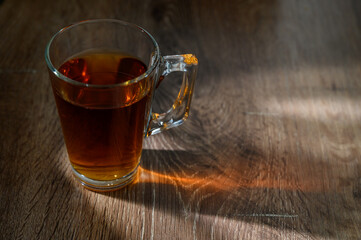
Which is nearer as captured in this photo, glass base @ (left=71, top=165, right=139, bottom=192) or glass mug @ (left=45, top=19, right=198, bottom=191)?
glass mug @ (left=45, top=19, right=198, bottom=191)

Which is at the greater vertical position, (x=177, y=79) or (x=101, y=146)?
(x=101, y=146)

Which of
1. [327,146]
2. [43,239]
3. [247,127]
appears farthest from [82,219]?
[327,146]

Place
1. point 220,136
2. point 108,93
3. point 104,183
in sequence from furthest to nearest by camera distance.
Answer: point 220,136
point 104,183
point 108,93

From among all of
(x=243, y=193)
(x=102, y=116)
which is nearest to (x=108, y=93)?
(x=102, y=116)

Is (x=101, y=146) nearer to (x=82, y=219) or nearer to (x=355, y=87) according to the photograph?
(x=82, y=219)

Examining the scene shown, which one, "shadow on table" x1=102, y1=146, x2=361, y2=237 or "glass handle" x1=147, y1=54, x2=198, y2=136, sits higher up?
"glass handle" x1=147, y1=54, x2=198, y2=136

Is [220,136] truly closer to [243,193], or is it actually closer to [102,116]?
[243,193]
